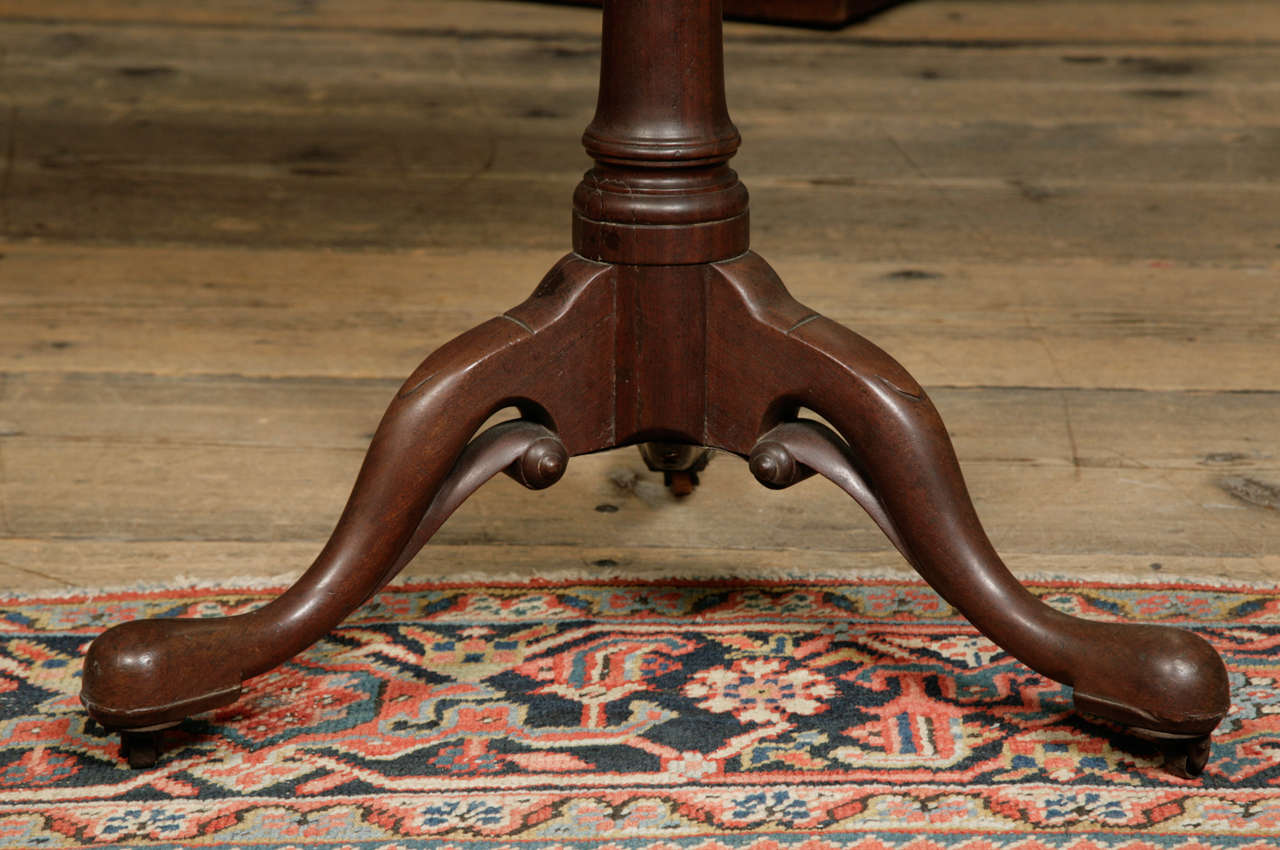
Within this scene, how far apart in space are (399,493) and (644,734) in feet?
0.54

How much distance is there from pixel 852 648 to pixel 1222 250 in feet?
3.03

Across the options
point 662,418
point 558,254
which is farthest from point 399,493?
point 558,254

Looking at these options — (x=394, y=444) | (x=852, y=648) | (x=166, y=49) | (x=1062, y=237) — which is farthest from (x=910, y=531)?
(x=166, y=49)

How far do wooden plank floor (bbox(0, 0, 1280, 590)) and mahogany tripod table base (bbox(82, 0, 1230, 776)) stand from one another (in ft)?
0.56

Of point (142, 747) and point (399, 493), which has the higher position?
point (399, 493)

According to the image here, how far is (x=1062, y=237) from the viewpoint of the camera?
1.63 m

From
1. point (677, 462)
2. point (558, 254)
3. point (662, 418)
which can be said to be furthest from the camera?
point (558, 254)

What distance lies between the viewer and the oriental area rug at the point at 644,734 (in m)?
0.69

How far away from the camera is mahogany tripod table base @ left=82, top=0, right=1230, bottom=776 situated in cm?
71

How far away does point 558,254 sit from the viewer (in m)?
1.58

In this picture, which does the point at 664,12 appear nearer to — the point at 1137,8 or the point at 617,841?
the point at 617,841

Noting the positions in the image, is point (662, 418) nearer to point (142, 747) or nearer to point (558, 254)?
point (142, 747)

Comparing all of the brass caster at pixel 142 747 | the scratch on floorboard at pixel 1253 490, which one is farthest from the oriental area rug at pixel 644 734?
the scratch on floorboard at pixel 1253 490

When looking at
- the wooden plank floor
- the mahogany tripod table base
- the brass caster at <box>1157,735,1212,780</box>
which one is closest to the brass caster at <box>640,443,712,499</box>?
the wooden plank floor
